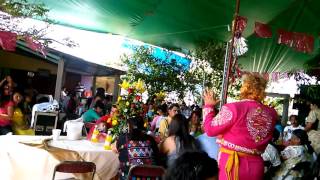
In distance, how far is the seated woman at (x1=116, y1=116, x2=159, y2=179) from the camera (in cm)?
350

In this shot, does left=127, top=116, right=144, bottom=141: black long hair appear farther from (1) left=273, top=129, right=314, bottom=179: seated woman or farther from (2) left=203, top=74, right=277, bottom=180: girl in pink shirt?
(1) left=273, top=129, right=314, bottom=179: seated woman

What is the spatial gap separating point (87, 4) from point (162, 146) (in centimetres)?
395

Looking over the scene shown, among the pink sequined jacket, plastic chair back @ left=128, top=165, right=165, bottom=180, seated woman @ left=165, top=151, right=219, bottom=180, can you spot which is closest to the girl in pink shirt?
the pink sequined jacket

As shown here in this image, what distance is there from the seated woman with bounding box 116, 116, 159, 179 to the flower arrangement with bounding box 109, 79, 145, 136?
16.9 inches

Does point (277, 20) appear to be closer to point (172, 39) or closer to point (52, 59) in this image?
point (172, 39)

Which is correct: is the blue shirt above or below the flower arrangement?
below

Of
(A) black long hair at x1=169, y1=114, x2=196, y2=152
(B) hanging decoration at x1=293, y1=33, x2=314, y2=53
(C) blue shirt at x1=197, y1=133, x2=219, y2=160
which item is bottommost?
(C) blue shirt at x1=197, y1=133, x2=219, y2=160

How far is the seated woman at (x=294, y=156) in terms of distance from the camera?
4438mm

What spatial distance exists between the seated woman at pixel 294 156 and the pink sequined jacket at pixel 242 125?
1.82 meters

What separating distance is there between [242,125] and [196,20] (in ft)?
14.8

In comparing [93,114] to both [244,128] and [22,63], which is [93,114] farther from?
[22,63]

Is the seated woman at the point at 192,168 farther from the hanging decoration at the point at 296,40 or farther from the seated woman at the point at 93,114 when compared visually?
the seated woman at the point at 93,114

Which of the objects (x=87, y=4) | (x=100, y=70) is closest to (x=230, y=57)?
(x=87, y=4)

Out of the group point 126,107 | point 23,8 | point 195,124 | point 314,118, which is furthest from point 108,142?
point 314,118
